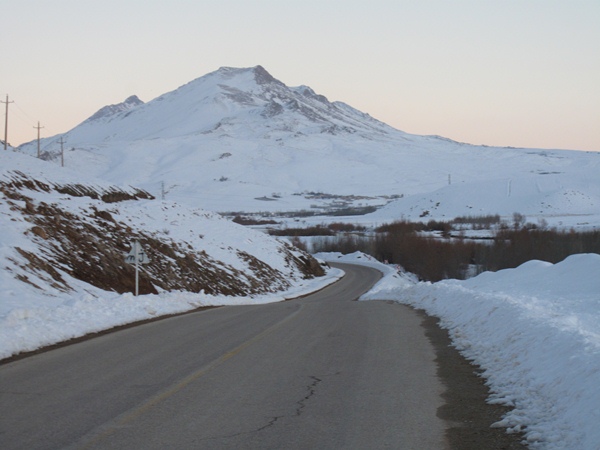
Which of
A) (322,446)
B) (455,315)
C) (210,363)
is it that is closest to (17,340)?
(210,363)

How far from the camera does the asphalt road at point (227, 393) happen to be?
22.2ft

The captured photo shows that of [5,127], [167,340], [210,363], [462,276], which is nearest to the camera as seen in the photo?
[210,363]

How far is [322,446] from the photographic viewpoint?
255 inches

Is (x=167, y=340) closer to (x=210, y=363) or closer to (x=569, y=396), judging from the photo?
(x=210, y=363)

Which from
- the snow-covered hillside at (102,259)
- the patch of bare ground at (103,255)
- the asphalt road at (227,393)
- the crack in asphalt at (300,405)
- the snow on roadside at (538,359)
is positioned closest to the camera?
the snow on roadside at (538,359)

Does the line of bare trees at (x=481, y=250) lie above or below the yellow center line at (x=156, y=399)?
below

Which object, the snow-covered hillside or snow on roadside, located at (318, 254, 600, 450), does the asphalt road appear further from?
the snow-covered hillside

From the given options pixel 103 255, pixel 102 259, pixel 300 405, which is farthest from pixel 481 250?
pixel 300 405

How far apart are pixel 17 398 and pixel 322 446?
3.96 meters

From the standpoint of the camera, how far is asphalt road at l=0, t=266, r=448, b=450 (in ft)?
22.2

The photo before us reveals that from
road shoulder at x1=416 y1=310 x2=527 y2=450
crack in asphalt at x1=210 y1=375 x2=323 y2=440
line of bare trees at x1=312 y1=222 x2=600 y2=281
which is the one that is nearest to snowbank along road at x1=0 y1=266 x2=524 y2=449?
crack in asphalt at x1=210 y1=375 x2=323 y2=440

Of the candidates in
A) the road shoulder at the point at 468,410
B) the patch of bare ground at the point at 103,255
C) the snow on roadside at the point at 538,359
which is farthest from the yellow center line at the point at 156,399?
the patch of bare ground at the point at 103,255

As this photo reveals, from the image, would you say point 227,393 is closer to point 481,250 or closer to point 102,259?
point 102,259

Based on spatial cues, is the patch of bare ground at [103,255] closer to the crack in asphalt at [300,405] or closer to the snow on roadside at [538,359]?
the snow on roadside at [538,359]
